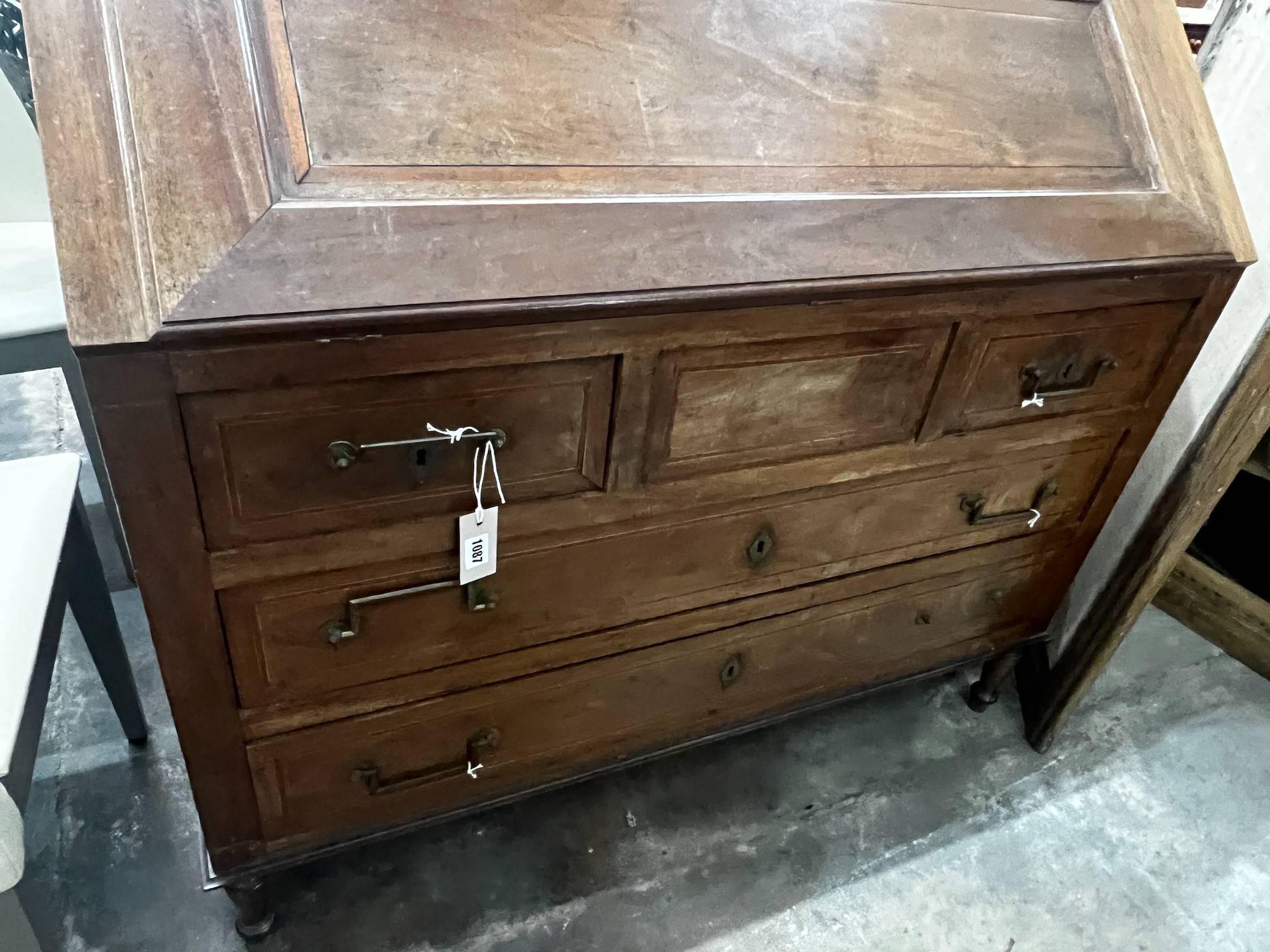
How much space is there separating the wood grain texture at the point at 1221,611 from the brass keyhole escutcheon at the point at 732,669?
43.8 inches

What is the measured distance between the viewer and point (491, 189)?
0.80 meters

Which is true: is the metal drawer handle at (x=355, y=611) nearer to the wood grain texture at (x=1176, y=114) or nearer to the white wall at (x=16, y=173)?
the wood grain texture at (x=1176, y=114)

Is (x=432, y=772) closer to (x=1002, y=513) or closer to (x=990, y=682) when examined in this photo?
(x=1002, y=513)

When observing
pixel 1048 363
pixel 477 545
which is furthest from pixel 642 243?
pixel 1048 363

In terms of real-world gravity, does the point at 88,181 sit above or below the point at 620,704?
above

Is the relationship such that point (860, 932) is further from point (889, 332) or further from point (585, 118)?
point (585, 118)

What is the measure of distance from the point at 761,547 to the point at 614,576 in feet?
0.66

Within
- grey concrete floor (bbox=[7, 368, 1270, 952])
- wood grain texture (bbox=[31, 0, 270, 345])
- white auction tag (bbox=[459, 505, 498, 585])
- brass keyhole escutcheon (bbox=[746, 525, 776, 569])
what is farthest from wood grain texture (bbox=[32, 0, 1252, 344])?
grey concrete floor (bbox=[7, 368, 1270, 952])

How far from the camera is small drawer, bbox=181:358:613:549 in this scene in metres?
0.74

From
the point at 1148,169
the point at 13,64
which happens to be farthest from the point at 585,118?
the point at 13,64

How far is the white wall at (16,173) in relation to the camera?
5.37 feet

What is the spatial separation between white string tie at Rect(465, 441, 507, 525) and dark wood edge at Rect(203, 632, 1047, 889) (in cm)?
49

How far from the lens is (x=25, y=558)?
1.06 m

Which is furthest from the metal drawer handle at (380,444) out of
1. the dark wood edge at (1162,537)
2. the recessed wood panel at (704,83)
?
the dark wood edge at (1162,537)
